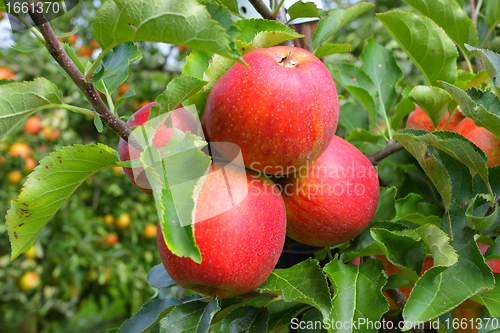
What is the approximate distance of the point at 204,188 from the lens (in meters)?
0.43

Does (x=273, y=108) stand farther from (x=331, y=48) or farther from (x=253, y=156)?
(x=331, y=48)

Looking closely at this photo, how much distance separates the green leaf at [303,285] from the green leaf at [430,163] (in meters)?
0.20

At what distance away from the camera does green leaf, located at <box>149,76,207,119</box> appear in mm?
392

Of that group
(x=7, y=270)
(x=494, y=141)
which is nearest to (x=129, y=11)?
(x=494, y=141)

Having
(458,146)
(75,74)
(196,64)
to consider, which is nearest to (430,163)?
(458,146)

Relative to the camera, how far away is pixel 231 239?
16.5 inches

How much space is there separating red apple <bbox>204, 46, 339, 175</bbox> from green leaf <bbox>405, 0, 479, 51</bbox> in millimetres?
415

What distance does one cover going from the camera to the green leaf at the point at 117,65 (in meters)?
0.42

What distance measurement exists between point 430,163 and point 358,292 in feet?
0.66

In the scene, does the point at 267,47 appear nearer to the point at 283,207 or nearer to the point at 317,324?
the point at 283,207

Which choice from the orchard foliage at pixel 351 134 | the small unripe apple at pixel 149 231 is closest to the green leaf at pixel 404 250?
the orchard foliage at pixel 351 134

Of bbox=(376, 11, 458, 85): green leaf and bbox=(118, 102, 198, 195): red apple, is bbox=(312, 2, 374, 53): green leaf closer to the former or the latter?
bbox=(376, 11, 458, 85): green leaf

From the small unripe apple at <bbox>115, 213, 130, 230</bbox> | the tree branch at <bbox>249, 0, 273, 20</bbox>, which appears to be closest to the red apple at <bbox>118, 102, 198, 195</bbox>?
the tree branch at <bbox>249, 0, 273, 20</bbox>

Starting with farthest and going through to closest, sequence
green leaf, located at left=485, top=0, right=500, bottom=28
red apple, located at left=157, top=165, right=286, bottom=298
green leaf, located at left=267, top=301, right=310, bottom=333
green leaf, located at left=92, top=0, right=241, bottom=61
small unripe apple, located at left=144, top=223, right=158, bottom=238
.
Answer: small unripe apple, located at left=144, top=223, right=158, bottom=238 < green leaf, located at left=485, top=0, right=500, bottom=28 < green leaf, located at left=267, top=301, right=310, bottom=333 < red apple, located at left=157, top=165, right=286, bottom=298 < green leaf, located at left=92, top=0, right=241, bottom=61
